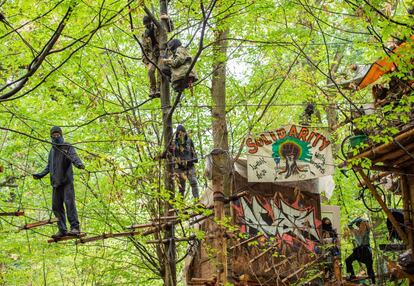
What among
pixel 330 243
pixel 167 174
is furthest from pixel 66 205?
pixel 330 243

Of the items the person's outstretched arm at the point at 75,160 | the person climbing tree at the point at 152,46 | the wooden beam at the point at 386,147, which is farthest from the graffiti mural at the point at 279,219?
the person's outstretched arm at the point at 75,160

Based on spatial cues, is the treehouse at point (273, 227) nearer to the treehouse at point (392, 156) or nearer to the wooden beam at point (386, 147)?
the treehouse at point (392, 156)

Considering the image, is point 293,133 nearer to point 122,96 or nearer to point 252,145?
point 252,145

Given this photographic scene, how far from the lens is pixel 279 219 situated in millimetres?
14750

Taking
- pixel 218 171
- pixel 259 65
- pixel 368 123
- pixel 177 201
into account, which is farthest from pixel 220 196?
pixel 259 65

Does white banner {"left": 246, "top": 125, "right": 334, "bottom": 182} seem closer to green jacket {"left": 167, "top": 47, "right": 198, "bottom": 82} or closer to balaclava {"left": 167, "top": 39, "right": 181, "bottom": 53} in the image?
balaclava {"left": 167, "top": 39, "right": 181, "bottom": 53}

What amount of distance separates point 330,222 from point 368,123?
22.4ft

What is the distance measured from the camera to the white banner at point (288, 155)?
45.6 ft

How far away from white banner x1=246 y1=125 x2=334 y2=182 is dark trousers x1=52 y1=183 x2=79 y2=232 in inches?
203

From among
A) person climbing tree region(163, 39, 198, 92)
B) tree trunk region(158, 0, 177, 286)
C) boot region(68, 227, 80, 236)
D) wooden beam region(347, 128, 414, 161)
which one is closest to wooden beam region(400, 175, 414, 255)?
wooden beam region(347, 128, 414, 161)

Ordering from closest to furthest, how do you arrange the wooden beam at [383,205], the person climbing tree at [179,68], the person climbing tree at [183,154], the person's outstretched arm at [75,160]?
the person's outstretched arm at [75,160] < the person climbing tree at [179,68] < the wooden beam at [383,205] < the person climbing tree at [183,154]

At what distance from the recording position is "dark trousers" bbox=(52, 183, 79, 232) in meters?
10.1

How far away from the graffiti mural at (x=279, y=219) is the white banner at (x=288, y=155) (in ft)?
3.74

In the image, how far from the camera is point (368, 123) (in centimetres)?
908
